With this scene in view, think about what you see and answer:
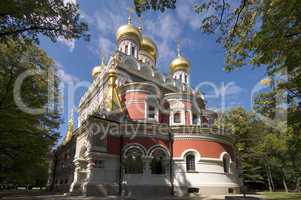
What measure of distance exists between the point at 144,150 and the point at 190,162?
4.19 metres

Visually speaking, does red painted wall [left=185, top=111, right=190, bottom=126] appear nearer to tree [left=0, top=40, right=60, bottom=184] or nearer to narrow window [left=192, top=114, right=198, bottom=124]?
narrow window [left=192, top=114, right=198, bottom=124]

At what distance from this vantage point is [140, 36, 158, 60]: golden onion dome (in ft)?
133

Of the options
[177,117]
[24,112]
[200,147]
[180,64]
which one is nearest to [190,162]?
[200,147]

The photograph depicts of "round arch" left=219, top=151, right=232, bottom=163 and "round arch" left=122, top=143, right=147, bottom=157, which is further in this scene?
"round arch" left=219, top=151, right=232, bottom=163

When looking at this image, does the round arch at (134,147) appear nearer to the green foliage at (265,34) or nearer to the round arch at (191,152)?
the round arch at (191,152)

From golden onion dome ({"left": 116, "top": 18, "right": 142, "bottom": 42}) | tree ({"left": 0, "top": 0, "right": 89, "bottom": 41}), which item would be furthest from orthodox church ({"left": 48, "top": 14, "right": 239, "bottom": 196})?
tree ({"left": 0, "top": 0, "right": 89, "bottom": 41})

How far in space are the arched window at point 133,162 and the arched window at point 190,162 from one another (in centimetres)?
403

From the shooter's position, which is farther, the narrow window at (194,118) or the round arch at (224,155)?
the narrow window at (194,118)

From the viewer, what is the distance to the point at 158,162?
869 inches

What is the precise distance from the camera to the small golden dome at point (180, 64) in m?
41.2

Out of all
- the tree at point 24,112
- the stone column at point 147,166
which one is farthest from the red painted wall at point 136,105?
the tree at point 24,112

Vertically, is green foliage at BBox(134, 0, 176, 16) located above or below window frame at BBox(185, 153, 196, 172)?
above

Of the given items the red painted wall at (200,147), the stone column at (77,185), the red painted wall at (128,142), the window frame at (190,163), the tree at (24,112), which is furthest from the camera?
the red painted wall at (200,147)

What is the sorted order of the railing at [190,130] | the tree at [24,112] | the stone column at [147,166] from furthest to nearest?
the railing at [190,130] < the stone column at [147,166] < the tree at [24,112]
